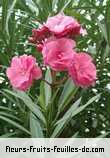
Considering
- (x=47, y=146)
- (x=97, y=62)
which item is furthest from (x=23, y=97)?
(x=97, y=62)

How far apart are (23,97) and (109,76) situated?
1.36 feet

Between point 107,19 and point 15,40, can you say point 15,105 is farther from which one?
point 107,19

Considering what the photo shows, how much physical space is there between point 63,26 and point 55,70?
3.6 inches

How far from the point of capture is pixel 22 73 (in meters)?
0.76

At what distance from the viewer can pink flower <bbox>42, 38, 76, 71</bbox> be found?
735mm

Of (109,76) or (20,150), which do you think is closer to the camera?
(20,150)

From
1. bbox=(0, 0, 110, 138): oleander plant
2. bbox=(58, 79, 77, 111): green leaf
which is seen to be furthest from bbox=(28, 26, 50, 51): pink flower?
bbox=(58, 79, 77, 111): green leaf

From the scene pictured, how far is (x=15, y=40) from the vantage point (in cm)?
122

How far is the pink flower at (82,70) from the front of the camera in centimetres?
75

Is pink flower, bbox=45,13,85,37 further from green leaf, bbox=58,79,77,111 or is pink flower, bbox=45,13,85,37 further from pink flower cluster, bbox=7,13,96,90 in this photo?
green leaf, bbox=58,79,77,111

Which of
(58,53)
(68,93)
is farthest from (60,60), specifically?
(68,93)

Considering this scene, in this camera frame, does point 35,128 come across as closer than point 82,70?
No

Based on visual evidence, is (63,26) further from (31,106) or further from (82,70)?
(31,106)

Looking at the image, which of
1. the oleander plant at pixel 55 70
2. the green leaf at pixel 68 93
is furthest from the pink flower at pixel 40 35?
the green leaf at pixel 68 93
